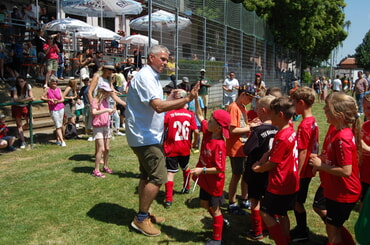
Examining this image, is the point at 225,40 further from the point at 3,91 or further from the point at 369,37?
the point at 369,37

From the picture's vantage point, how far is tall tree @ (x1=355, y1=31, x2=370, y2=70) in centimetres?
7588

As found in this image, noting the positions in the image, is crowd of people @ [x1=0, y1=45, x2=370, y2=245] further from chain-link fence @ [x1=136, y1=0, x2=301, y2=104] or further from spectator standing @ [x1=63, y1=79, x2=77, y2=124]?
chain-link fence @ [x1=136, y1=0, x2=301, y2=104]

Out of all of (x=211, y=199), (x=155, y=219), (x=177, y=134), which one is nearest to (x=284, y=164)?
(x=211, y=199)

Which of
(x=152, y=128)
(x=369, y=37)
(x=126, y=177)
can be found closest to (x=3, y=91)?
(x=126, y=177)

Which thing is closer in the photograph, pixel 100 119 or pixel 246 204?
pixel 246 204

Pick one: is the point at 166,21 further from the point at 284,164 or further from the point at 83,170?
the point at 284,164

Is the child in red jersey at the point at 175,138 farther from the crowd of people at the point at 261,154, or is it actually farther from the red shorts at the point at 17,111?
the red shorts at the point at 17,111

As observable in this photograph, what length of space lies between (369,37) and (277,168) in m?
87.3

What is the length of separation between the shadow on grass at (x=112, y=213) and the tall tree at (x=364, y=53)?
82.1 meters

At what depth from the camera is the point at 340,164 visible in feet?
10.4

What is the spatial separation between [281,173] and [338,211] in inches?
24.7

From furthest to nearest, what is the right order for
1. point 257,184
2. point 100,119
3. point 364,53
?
point 364,53 → point 100,119 → point 257,184

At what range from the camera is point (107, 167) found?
6.73 m

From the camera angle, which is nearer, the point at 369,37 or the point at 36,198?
the point at 36,198
